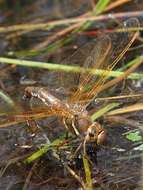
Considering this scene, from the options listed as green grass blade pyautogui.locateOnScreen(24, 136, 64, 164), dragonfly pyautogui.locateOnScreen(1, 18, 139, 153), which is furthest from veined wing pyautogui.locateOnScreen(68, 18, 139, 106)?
green grass blade pyautogui.locateOnScreen(24, 136, 64, 164)

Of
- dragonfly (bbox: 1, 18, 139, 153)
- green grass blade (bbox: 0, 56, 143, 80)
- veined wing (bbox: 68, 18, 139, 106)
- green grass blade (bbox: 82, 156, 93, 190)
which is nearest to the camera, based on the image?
green grass blade (bbox: 82, 156, 93, 190)

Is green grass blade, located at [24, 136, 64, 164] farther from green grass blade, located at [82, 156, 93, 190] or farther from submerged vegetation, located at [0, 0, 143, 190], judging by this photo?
green grass blade, located at [82, 156, 93, 190]

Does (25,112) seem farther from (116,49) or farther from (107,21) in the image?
(107,21)

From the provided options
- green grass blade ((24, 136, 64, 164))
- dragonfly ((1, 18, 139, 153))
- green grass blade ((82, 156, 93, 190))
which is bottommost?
green grass blade ((82, 156, 93, 190))

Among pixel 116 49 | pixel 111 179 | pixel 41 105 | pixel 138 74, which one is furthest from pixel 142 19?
pixel 111 179

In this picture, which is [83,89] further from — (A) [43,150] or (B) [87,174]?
(B) [87,174]

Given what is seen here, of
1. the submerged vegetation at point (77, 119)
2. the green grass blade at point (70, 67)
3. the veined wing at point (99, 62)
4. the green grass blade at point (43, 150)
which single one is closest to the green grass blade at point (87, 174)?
the submerged vegetation at point (77, 119)

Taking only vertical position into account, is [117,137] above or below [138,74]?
below

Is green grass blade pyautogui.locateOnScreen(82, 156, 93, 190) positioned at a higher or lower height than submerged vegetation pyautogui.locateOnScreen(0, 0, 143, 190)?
lower

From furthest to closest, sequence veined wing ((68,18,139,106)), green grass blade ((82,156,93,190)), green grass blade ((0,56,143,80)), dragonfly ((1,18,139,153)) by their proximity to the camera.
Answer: green grass blade ((0,56,143,80)) < veined wing ((68,18,139,106)) < dragonfly ((1,18,139,153)) < green grass blade ((82,156,93,190))
